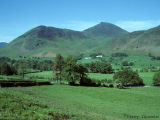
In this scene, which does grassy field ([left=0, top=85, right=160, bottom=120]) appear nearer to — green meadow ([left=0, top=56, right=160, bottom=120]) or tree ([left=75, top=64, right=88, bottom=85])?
green meadow ([left=0, top=56, right=160, bottom=120])

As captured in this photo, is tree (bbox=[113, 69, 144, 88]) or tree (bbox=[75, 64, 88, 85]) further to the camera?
tree (bbox=[113, 69, 144, 88])

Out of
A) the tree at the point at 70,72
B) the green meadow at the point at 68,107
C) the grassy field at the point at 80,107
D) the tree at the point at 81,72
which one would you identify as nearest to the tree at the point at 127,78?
the tree at the point at 81,72

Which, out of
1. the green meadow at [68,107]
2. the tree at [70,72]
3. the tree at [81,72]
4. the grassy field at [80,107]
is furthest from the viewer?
the tree at [81,72]

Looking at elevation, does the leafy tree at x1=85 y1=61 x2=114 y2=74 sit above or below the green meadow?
above

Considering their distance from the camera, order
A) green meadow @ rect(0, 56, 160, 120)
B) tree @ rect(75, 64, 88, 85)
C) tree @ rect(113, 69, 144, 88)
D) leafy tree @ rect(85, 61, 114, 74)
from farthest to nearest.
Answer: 1. leafy tree @ rect(85, 61, 114, 74)
2. tree @ rect(113, 69, 144, 88)
3. tree @ rect(75, 64, 88, 85)
4. green meadow @ rect(0, 56, 160, 120)

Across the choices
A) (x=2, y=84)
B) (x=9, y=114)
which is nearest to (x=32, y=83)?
(x=2, y=84)

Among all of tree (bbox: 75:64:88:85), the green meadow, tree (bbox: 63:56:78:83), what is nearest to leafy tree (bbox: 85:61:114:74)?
tree (bbox: 75:64:88:85)

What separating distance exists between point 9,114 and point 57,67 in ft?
249

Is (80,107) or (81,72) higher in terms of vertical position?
(81,72)

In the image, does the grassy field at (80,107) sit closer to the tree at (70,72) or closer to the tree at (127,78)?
the tree at (70,72)

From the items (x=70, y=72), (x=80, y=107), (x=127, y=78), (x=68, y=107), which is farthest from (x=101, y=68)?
(x=68, y=107)

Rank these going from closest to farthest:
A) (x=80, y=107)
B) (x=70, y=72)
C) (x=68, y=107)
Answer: (x=68, y=107) → (x=80, y=107) → (x=70, y=72)

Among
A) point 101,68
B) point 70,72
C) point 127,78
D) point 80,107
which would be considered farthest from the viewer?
point 101,68

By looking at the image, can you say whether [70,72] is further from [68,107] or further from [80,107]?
[68,107]
